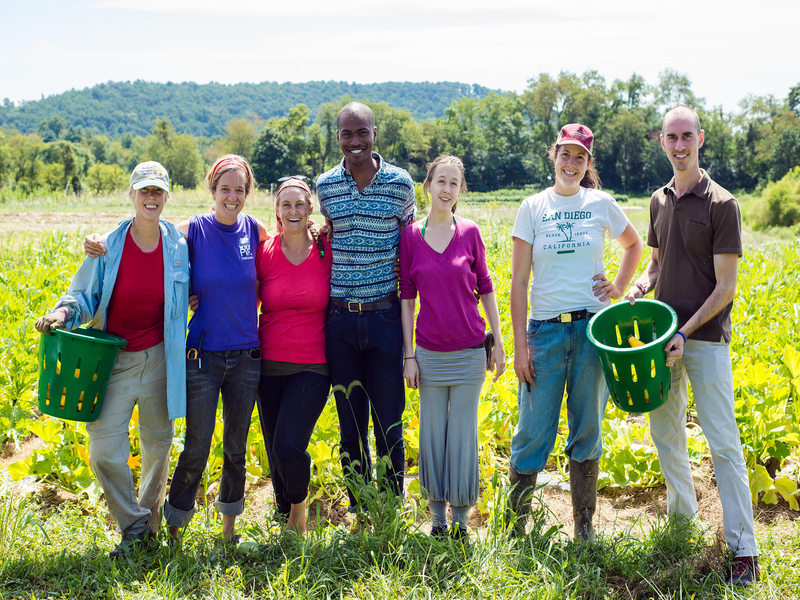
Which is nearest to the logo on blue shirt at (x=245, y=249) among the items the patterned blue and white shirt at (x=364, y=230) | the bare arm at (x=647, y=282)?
the patterned blue and white shirt at (x=364, y=230)

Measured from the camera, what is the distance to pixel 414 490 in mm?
3236

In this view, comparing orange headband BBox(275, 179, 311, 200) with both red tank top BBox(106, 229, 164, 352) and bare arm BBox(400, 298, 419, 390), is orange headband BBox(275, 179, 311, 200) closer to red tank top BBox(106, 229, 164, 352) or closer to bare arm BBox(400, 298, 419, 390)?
red tank top BBox(106, 229, 164, 352)

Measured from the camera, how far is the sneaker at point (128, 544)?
8.43 feet

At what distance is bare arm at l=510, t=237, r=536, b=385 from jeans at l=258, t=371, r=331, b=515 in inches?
35.5

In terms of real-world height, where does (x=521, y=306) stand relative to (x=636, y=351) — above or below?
above

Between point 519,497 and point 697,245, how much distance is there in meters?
1.34

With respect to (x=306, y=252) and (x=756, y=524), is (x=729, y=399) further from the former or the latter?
(x=306, y=252)

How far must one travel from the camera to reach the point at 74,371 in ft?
8.02

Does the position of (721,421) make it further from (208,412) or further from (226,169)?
Result: (226,169)

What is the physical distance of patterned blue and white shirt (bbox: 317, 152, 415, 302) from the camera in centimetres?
279

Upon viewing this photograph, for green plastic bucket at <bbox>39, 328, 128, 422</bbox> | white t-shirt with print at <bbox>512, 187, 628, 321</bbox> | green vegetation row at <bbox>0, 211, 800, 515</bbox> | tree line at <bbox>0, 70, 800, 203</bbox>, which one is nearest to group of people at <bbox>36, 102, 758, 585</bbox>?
white t-shirt with print at <bbox>512, 187, 628, 321</bbox>

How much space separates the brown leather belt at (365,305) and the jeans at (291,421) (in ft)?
1.13

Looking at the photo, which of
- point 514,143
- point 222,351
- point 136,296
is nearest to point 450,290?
point 222,351

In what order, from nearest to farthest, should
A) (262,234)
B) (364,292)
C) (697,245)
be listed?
(697,245) → (364,292) → (262,234)
